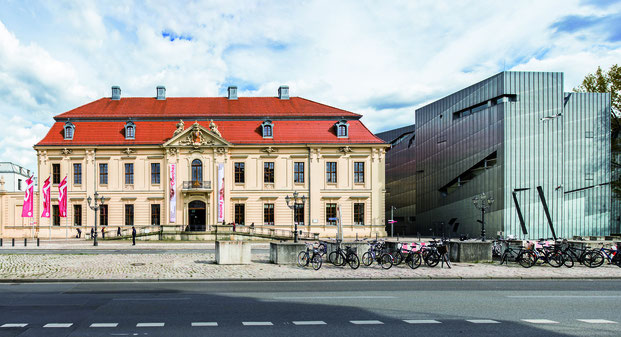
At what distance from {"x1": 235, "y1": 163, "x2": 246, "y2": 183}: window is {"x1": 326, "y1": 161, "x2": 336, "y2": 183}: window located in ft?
28.9

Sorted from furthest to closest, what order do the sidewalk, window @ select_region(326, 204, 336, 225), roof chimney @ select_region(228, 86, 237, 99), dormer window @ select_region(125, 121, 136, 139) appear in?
roof chimney @ select_region(228, 86, 237, 99), window @ select_region(326, 204, 336, 225), dormer window @ select_region(125, 121, 136, 139), the sidewalk

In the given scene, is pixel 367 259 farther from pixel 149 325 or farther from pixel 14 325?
pixel 14 325

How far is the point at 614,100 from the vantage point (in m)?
47.3

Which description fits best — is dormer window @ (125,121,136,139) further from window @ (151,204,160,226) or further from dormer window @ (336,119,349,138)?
dormer window @ (336,119,349,138)

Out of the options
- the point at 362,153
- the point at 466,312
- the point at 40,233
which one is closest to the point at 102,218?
the point at 40,233

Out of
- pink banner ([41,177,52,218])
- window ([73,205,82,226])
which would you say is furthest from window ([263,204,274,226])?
pink banner ([41,177,52,218])

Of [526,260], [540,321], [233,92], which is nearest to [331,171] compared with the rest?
[233,92]

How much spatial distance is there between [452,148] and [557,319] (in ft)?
137

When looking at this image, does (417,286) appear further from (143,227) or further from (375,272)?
(143,227)

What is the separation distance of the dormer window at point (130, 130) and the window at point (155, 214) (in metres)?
7.50

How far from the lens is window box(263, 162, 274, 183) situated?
4778cm

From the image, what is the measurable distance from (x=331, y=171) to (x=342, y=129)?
179 inches

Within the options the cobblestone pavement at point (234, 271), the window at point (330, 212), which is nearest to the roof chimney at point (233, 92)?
the window at point (330, 212)

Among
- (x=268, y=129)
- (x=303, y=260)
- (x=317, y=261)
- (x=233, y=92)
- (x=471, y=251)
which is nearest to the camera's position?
(x=317, y=261)
